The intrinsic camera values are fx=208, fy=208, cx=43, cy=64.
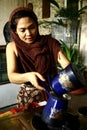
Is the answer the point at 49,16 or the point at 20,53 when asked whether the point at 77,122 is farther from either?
the point at 49,16

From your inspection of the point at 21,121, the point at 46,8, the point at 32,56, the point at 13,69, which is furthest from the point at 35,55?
the point at 46,8

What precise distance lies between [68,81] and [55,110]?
0.14 meters

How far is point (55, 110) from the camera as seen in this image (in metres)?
0.87

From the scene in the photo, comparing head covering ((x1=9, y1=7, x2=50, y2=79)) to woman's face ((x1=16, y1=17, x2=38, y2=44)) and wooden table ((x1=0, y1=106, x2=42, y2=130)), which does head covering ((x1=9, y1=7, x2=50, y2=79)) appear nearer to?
woman's face ((x1=16, y1=17, x2=38, y2=44))

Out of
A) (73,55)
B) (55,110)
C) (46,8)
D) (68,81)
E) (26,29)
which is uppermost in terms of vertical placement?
(46,8)

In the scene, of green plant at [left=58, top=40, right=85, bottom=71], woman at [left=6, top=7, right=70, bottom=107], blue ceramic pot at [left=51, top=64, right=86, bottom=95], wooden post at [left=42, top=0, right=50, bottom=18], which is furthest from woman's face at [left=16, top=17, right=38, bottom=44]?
wooden post at [left=42, top=0, right=50, bottom=18]

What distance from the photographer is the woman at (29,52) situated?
124cm

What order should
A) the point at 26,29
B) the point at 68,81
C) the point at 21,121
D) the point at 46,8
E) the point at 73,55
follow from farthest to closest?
the point at 46,8 → the point at 73,55 → the point at 26,29 → the point at 21,121 → the point at 68,81

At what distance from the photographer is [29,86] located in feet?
4.52

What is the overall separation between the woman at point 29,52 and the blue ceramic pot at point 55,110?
1.18ft

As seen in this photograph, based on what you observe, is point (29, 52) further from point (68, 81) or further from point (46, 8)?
point (46, 8)

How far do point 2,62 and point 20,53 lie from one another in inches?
57.8

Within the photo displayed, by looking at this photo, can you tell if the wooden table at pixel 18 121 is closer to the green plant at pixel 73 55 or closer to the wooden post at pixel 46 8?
the green plant at pixel 73 55

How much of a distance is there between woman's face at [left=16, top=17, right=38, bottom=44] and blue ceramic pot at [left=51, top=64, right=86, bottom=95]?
44cm
